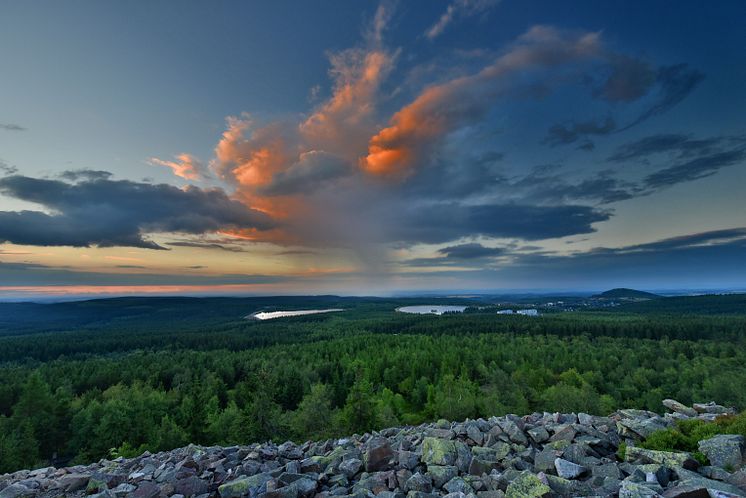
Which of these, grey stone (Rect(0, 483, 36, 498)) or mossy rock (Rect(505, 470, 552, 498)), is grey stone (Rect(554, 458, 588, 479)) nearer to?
mossy rock (Rect(505, 470, 552, 498))

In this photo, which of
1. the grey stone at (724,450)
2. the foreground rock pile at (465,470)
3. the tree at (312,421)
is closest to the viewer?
the foreground rock pile at (465,470)

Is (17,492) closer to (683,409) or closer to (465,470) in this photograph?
(465,470)

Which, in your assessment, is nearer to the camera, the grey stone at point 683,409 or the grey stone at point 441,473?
the grey stone at point 441,473

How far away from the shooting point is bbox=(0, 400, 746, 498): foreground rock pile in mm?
13000

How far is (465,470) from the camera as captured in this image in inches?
645

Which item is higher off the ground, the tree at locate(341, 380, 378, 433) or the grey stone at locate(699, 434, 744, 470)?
the grey stone at locate(699, 434, 744, 470)

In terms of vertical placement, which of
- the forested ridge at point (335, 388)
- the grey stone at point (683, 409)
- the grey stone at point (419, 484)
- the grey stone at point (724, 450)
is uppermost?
the grey stone at point (724, 450)

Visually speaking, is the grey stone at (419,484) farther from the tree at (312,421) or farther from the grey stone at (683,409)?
the tree at (312,421)

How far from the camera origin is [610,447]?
57.7ft

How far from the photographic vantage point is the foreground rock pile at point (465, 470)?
13.0 meters

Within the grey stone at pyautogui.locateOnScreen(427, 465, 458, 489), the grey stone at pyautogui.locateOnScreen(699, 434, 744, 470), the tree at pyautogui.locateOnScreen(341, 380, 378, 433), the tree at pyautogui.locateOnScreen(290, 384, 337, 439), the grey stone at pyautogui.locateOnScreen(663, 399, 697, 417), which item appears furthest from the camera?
the tree at pyautogui.locateOnScreen(290, 384, 337, 439)

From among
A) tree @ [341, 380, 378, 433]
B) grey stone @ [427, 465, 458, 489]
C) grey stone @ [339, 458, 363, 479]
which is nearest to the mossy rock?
grey stone @ [427, 465, 458, 489]

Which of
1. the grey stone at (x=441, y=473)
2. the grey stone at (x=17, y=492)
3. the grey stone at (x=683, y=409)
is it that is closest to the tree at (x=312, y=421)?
the grey stone at (x=17, y=492)

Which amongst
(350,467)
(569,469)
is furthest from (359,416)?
(569,469)
